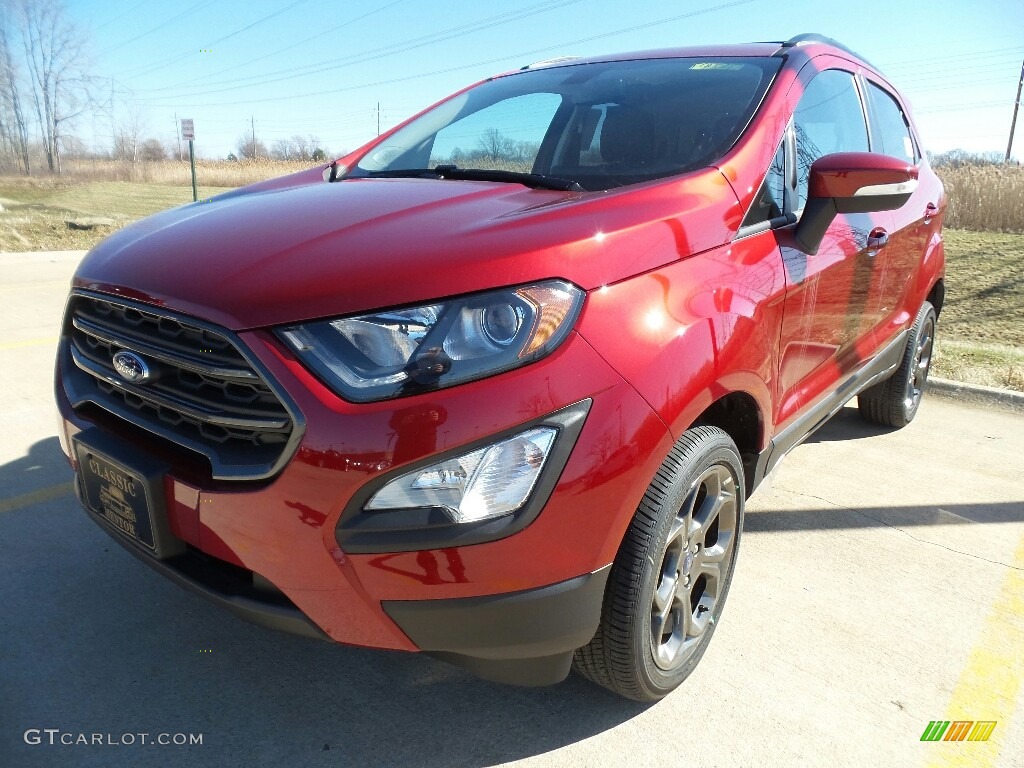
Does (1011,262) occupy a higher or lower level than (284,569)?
lower

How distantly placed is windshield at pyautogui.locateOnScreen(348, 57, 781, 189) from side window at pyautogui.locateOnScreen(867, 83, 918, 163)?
1064mm

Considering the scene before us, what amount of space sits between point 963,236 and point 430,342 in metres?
15.2

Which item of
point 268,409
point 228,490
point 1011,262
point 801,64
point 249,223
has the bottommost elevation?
point 1011,262

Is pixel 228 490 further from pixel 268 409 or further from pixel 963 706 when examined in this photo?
pixel 963 706

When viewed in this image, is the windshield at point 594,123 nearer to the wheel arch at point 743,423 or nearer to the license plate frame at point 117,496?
the wheel arch at point 743,423

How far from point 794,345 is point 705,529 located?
0.69m

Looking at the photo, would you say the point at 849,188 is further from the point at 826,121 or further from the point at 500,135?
the point at 500,135

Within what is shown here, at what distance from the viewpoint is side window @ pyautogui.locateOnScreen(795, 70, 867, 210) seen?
2.59 meters

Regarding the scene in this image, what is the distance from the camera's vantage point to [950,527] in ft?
10.6

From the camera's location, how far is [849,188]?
227 centimetres

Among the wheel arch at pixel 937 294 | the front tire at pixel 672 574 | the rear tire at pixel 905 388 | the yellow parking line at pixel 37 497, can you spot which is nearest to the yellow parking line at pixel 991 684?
the front tire at pixel 672 574

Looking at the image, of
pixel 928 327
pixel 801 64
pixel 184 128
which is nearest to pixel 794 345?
pixel 801 64

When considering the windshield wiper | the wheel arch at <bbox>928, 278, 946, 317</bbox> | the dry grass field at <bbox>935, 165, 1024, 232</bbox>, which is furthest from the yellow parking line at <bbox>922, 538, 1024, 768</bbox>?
the dry grass field at <bbox>935, 165, 1024, 232</bbox>

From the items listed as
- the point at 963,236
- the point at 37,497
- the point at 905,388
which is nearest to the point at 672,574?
the point at 37,497
